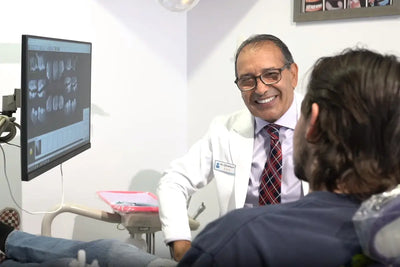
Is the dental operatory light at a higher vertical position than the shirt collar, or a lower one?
higher

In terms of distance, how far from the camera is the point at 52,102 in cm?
165

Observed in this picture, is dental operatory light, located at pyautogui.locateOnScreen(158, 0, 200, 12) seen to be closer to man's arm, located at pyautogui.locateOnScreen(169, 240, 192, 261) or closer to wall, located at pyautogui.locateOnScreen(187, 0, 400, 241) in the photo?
wall, located at pyautogui.locateOnScreen(187, 0, 400, 241)

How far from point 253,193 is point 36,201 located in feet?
3.29

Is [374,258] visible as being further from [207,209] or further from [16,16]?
[207,209]

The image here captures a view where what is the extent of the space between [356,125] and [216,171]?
1.17 m

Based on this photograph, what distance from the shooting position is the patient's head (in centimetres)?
84

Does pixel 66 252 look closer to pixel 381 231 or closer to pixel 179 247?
pixel 179 247

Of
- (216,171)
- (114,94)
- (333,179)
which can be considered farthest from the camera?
(114,94)

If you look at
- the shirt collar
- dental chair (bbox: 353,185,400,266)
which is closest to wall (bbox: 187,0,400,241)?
the shirt collar

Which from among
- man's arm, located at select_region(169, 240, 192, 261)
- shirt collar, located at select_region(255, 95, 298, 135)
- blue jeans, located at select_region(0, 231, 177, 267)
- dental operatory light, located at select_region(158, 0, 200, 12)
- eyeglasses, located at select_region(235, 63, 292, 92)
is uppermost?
dental operatory light, located at select_region(158, 0, 200, 12)

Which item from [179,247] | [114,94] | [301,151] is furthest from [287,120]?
[114,94]

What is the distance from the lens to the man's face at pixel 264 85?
184 cm

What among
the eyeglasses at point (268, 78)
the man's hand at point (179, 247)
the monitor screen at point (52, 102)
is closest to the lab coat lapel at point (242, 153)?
the eyeglasses at point (268, 78)

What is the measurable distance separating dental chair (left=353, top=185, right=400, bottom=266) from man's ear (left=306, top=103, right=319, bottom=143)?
0.16 metres
